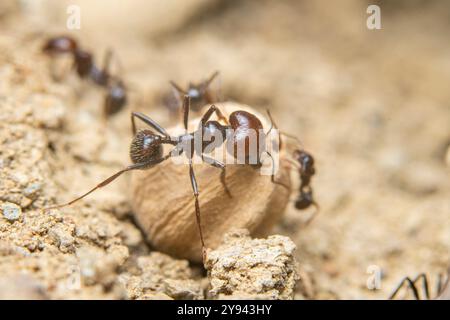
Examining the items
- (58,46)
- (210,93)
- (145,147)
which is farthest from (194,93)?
(58,46)

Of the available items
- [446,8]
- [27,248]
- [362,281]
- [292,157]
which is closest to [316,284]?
[362,281]

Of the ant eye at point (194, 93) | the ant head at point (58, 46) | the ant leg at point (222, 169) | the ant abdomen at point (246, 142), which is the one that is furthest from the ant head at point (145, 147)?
the ant head at point (58, 46)

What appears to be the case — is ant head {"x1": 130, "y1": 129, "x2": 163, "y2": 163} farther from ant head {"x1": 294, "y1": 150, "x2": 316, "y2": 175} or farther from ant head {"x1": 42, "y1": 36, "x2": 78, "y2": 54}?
ant head {"x1": 42, "y1": 36, "x2": 78, "y2": 54}

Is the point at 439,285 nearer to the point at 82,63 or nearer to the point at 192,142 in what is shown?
the point at 192,142

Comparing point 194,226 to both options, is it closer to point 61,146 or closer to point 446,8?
point 61,146

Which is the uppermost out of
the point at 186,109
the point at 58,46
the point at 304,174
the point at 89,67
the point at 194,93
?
the point at 58,46

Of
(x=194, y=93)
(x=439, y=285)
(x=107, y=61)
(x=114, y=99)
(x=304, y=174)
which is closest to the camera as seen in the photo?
(x=439, y=285)
